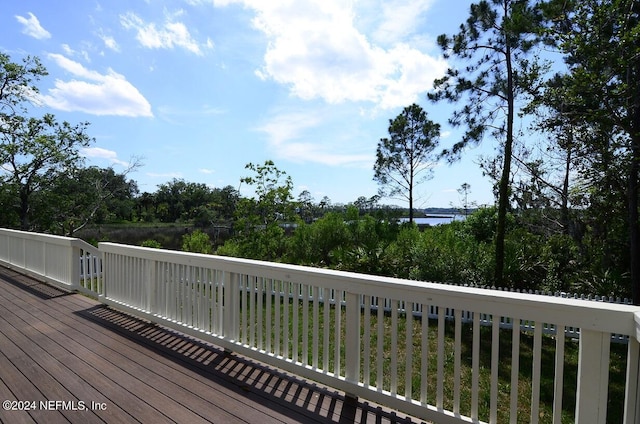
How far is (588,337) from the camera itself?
1.47 meters

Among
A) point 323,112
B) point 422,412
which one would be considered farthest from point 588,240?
point 422,412

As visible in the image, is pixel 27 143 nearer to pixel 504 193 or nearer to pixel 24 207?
pixel 24 207

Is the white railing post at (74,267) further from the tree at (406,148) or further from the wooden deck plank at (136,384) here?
the tree at (406,148)

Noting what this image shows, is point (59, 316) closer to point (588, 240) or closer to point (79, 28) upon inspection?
point (79, 28)

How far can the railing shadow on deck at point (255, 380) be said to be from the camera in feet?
6.97

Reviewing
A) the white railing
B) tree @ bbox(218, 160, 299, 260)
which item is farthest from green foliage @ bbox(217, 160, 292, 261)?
the white railing

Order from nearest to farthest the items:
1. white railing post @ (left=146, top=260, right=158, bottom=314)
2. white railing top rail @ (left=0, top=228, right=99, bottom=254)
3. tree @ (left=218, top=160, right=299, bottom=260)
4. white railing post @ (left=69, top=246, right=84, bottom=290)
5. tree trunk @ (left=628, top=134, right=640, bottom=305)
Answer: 1. white railing post @ (left=146, top=260, right=158, bottom=314)
2. white railing top rail @ (left=0, top=228, right=99, bottom=254)
3. white railing post @ (left=69, top=246, right=84, bottom=290)
4. tree trunk @ (left=628, top=134, right=640, bottom=305)
5. tree @ (left=218, top=160, right=299, bottom=260)

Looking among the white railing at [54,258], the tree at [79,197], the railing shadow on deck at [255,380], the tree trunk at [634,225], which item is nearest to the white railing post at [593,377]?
the railing shadow on deck at [255,380]

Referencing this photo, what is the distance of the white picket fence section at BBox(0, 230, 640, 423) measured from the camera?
4.84 ft

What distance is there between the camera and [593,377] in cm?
147

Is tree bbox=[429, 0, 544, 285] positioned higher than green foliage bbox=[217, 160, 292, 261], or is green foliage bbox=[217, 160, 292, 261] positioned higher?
tree bbox=[429, 0, 544, 285]

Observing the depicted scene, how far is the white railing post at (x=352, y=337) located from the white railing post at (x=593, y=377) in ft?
3.68

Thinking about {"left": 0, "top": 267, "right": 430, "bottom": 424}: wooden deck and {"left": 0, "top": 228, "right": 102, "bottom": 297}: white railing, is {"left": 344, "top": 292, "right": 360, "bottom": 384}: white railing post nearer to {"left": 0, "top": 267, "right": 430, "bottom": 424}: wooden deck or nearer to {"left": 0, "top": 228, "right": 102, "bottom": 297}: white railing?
{"left": 0, "top": 267, "right": 430, "bottom": 424}: wooden deck

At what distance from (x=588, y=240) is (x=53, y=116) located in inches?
640
